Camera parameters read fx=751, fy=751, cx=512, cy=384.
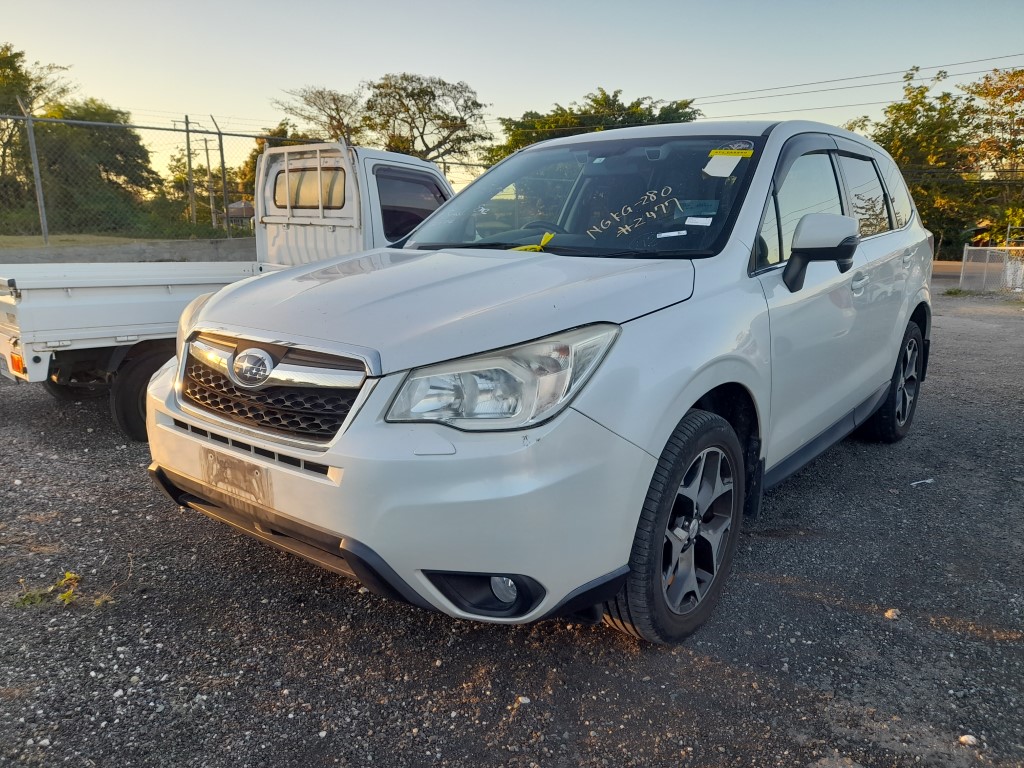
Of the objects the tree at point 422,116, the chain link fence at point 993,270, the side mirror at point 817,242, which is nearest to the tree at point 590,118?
the tree at point 422,116

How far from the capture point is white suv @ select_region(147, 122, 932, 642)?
2006 millimetres

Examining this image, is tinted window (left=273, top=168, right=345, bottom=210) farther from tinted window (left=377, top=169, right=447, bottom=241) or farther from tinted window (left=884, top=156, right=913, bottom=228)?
tinted window (left=884, top=156, right=913, bottom=228)

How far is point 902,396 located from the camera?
484 cm

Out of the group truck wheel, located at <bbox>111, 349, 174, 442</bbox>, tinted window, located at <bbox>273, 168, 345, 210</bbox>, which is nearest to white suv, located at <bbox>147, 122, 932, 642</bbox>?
truck wheel, located at <bbox>111, 349, 174, 442</bbox>

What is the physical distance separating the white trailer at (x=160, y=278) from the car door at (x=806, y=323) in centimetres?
307

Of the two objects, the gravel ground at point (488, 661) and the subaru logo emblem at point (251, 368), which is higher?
the subaru logo emblem at point (251, 368)

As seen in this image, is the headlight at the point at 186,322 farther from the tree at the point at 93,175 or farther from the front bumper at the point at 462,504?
the tree at the point at 93,175

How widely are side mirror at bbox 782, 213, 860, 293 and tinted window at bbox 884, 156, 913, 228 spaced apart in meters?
1.78

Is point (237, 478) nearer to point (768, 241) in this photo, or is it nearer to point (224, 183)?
point (768, 241)

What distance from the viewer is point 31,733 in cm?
211

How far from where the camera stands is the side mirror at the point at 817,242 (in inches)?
111

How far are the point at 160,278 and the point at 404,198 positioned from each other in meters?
2.76

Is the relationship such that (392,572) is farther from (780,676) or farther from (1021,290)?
(1021,290)

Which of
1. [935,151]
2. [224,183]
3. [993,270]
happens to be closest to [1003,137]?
[935,151]
